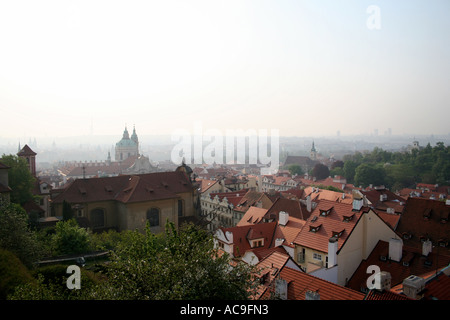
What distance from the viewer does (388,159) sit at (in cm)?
12338

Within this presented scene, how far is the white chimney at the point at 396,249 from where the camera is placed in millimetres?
19609

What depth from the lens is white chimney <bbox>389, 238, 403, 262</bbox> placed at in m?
19.6

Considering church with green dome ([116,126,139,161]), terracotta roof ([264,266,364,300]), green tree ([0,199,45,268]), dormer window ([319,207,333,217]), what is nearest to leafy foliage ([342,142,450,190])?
dormer window ([319,207,333,217])

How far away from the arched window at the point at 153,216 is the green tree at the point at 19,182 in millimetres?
12393

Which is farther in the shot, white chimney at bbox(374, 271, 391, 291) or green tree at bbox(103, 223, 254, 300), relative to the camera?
white chimney at bbox(374, 271, 391, 291)

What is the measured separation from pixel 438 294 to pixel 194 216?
103 feet

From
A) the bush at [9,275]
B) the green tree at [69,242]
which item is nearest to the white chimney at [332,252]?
the bush at [9,275]

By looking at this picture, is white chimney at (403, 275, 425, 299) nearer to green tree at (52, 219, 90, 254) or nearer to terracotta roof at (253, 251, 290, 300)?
terracotta roof at (253, 251, 290, 300)

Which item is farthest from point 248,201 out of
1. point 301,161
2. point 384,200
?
point 301,161

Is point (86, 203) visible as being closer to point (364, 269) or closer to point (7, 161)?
point (7, 161)

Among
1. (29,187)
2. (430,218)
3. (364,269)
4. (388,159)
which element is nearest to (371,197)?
(430,218)

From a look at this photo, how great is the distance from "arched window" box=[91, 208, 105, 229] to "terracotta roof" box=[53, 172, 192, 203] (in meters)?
1.37

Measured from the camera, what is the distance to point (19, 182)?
1460 inches

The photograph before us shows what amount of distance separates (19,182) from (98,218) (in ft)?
28.4
